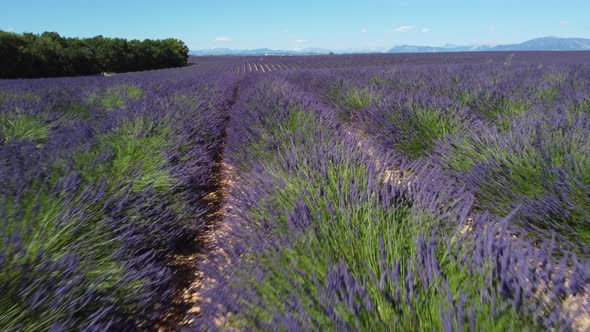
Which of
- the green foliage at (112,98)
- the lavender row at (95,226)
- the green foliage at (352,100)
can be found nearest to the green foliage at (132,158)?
the lavender row at (95,226)

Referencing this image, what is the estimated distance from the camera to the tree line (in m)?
20.8

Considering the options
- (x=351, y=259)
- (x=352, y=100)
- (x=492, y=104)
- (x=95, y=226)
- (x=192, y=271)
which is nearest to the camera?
(x=351, y=259)

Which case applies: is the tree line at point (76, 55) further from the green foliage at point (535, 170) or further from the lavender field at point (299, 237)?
the green foliage at point (535, 170)

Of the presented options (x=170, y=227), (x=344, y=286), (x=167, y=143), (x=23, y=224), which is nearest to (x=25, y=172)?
(x=23, y=224)

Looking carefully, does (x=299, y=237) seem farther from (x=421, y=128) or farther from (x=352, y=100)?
(x=352, y=100)

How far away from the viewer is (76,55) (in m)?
24.2

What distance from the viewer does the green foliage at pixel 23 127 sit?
371 centimetres

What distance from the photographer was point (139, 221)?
2.01 m

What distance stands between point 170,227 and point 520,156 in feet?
8.07

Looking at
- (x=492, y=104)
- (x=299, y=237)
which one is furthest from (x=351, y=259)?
(x=492, y=104)

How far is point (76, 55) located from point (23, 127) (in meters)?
24.6

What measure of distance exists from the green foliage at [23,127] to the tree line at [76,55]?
70.0 ft

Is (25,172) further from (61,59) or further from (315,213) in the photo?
(61,59)

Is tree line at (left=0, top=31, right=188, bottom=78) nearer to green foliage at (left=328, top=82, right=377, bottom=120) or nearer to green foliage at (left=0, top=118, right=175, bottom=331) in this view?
green foliage at (left=328, top=82, right=377, bottom=120)
